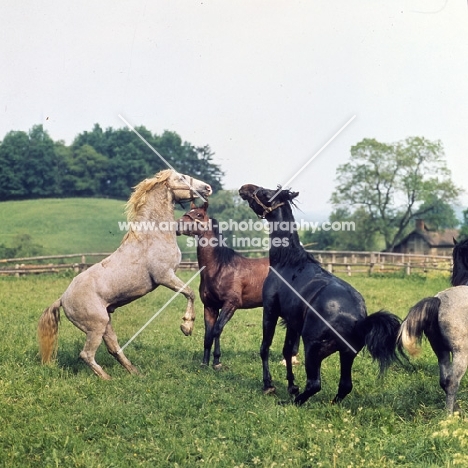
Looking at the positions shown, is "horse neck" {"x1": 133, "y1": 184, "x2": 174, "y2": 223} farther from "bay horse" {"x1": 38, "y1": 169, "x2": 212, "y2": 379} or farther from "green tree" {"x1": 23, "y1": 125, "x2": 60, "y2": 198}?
"green tree" {"x1": 23, "y1": 125, "x2": 60, "y2": 198}

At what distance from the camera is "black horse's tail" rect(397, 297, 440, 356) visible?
5925mm

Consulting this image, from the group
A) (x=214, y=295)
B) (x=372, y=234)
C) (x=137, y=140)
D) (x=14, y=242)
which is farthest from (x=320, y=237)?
(x=214, y=295)

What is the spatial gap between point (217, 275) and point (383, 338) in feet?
13.1

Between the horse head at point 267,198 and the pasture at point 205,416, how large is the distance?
2453 millimetres

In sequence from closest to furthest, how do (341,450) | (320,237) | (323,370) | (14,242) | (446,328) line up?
(341,450) < (446,328) < (323,370) < (14,242) < (320,237)

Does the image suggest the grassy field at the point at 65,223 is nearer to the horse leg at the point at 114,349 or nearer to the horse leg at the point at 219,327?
the horse leg at the point at 219,327

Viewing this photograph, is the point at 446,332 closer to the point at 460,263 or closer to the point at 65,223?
the point at 460,263

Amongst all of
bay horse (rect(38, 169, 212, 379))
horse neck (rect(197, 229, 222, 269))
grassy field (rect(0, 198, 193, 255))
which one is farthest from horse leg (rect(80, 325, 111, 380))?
grassy field (rect(0, 198, 193, 255))

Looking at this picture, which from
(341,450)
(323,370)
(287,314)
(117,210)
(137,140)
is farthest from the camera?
(137,140)

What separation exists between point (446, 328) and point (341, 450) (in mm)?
1757

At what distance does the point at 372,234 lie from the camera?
47.2m

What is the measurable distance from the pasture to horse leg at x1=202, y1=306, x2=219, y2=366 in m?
0.18

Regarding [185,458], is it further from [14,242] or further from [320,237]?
[320,237]

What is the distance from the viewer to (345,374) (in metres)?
6.66
